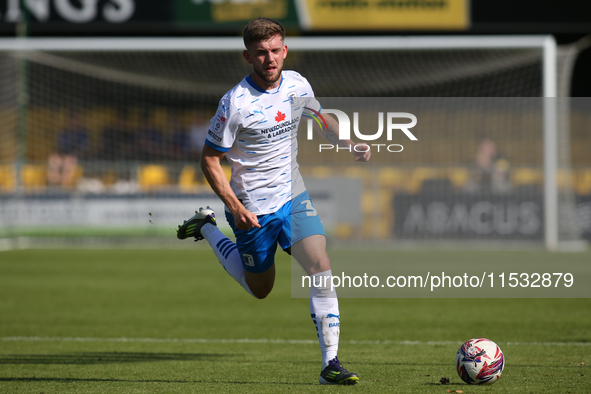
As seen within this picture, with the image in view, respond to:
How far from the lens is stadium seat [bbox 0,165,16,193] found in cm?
1750

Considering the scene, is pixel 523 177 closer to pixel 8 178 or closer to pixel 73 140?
pixel 8 178

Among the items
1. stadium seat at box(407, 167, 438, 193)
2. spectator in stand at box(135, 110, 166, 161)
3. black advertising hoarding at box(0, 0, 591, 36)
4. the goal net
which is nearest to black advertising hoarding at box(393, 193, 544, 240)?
the goal net

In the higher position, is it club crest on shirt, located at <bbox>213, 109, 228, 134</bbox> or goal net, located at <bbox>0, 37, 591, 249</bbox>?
goal net, located at <bbox>0, 37, 591, 249</bbox>

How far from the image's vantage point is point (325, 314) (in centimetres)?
486

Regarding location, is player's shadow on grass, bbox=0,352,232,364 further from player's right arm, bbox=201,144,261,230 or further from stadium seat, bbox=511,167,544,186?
stadium seat, bbox=511,167,544,186

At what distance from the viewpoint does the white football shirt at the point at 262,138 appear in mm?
4879

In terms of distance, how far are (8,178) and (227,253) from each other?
13.2 m

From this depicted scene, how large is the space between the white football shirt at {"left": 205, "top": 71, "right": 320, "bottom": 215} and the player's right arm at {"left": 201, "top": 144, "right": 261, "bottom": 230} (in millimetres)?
66

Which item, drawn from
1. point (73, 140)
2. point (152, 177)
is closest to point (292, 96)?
point (152, 177)

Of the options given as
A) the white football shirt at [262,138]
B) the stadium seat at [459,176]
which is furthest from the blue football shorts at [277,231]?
the stadium seat at [459,176]

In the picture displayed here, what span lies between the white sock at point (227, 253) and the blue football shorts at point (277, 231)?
326 mm

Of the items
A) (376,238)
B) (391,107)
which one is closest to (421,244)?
(376,238)

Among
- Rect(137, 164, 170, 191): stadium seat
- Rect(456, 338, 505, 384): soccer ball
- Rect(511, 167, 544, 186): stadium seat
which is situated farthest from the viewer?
Rect(137, 164, 170, 191): stadium seat

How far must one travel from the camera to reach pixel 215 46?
52.4 feet
